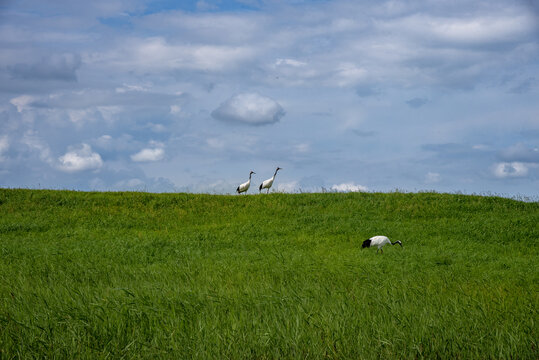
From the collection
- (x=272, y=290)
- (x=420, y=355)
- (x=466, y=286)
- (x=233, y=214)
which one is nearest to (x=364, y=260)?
(x=466, y=286)

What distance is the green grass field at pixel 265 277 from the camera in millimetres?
4695

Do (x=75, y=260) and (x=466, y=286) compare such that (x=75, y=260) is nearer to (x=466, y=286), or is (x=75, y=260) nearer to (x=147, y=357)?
(x=147, y=357)

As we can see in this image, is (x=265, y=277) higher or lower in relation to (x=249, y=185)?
lower

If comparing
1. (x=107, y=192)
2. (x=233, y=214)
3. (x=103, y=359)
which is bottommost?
(x=103, y=359)

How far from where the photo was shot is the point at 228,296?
6.56 meters

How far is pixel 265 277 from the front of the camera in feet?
29.5

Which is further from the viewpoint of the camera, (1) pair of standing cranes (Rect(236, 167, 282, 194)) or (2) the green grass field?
(1) pair of standing cranes (Rect(236, 167, 282, 194))

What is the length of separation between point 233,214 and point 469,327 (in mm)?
16054

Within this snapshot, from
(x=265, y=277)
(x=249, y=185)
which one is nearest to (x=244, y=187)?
(x=249, y=185)

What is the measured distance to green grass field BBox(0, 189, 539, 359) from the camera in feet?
15.4

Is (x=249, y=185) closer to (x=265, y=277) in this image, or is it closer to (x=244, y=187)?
(x=244, y=187)

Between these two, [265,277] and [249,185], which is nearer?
[265,277]

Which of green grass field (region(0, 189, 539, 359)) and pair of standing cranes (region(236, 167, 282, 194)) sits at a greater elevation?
pair of standing cranes (region(236, 167, 282, 194))

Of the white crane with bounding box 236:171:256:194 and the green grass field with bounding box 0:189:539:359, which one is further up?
the white crane with bounding box 236:171:256:194
